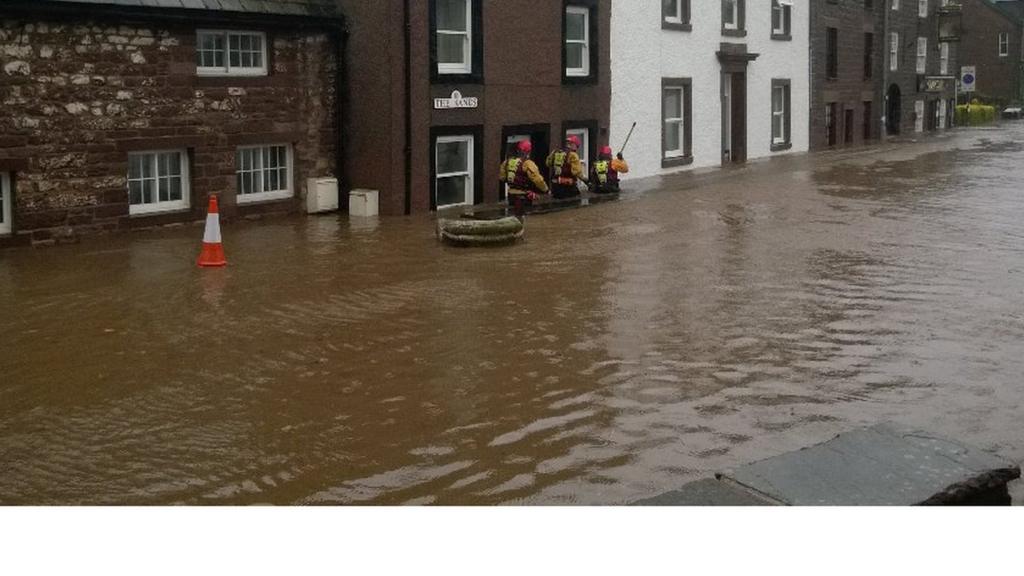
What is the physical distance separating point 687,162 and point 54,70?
16.7 meters

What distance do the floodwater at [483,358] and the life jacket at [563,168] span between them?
452cm

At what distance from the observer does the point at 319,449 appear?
6.66m

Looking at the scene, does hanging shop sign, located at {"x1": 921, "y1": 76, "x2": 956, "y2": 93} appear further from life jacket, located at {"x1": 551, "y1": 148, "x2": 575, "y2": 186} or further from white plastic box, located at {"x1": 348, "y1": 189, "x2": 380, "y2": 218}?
white plastic box, located at {"x1": 348, "y1": 189, "x2": 380, "y2": 218}

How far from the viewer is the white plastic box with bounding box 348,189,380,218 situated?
19.3 metres

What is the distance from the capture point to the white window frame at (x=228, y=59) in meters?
17.6

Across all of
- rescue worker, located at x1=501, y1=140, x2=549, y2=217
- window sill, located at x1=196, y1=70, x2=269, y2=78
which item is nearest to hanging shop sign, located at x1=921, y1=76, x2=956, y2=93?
rescue worker, located at x1=501, y1=140, x2=549, y2=217

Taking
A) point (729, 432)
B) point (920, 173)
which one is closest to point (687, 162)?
point (920, 173)

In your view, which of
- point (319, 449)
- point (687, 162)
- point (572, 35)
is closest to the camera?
point (319, 449)

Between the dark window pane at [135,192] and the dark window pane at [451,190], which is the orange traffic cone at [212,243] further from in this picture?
the dark window pane at [451,190]

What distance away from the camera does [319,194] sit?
19469 millimetres

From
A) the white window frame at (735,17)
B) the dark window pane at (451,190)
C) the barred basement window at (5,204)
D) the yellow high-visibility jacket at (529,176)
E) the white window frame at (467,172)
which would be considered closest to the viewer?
the barred basement window at (5,204)

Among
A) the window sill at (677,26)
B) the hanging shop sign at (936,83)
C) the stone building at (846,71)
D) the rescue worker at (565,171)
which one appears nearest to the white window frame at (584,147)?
the rescue worker at (565,171)

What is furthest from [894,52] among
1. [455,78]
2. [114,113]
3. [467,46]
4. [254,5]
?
[114,113]

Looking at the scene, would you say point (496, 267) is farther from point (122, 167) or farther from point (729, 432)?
point (729, 432)
